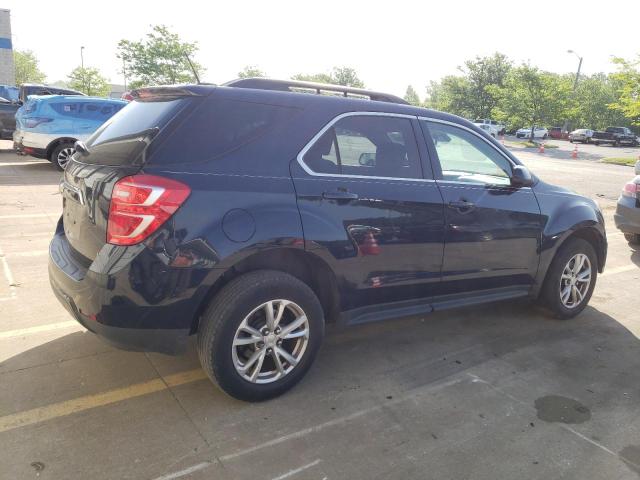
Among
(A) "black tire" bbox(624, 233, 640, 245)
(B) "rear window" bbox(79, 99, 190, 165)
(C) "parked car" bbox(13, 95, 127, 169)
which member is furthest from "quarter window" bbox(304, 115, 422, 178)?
(C) "parked car" bbox(13, 95, 127, 169)

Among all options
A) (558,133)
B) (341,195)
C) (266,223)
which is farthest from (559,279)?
(558,133)

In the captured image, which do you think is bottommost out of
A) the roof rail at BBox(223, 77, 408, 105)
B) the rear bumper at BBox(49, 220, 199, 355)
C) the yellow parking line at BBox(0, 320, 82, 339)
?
the yellow parking line at BBox(0, 320, 82, 339)

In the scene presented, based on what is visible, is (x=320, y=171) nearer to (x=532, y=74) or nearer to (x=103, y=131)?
(x=103, y=131)

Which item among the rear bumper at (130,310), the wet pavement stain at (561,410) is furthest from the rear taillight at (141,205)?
the wet pavement stain at (561,410)

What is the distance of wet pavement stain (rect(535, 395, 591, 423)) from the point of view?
3.02 metres

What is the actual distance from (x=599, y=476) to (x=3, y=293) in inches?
180

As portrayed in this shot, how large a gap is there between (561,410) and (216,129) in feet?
8.75

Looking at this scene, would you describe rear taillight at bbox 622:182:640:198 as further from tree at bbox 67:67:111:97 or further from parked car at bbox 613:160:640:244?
tree at bbox 67:67:111:97

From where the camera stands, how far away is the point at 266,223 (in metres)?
2.79

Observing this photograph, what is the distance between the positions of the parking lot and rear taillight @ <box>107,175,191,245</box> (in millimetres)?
1034

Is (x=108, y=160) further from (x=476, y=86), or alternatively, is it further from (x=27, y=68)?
(x=27, y=68)

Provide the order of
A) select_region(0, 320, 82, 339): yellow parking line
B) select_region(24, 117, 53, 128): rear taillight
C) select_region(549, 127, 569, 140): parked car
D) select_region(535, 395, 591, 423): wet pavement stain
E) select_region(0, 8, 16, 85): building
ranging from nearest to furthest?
select_region(535, 395, 591, 423): wet pavement stain, select_region(0, 320, 82, 339): yellow parking line, select_region(24, 117, 53, 128): rear taillight, select_region(0, 8, 16, 85): building, select_region(549, 127, 569, 140): parked car

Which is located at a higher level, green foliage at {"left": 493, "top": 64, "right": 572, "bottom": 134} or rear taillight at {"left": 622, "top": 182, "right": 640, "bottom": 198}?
green foliage at {"left": 493, "top": 64, "right": 572, "bottom": 134}

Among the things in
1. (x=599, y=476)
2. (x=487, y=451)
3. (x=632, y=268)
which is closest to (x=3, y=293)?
(x=487, y=451)
